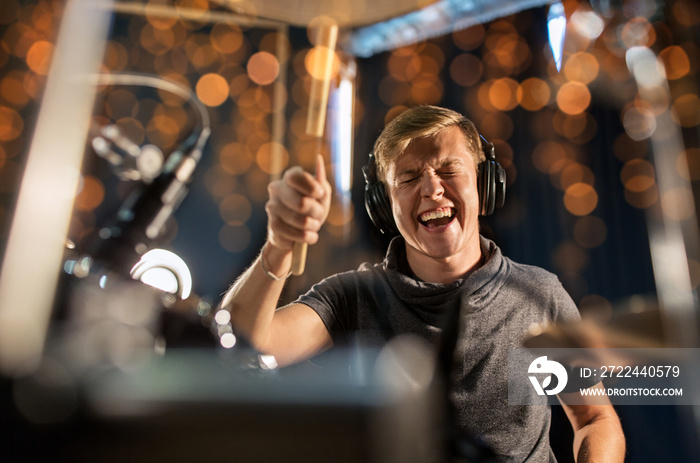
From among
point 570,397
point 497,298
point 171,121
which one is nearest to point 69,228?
point 171,121

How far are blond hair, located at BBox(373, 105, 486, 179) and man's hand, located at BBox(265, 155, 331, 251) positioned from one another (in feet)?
0.78

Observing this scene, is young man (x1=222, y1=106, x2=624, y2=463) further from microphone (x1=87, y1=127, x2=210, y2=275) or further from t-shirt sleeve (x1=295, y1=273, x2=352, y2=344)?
microphone (x1=87, y1=127, x2=210, y2=275)

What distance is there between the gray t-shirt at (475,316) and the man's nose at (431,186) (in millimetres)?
97

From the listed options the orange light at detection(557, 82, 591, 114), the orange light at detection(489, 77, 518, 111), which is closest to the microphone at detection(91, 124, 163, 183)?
the orange light at detection(489, 77, 518, 111)

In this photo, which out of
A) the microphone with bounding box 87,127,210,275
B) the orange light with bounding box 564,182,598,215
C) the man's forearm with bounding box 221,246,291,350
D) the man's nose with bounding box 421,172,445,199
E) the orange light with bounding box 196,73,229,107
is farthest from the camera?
the orange light with bounding box 196,73,229,107

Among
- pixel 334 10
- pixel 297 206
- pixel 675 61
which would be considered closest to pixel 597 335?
pixel 297 206

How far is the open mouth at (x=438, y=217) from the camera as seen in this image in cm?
71

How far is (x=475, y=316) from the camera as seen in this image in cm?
67

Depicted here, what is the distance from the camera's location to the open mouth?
706 mm

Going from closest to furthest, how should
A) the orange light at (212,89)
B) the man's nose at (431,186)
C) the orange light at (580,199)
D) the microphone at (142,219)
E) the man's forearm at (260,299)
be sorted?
the microphone at (142,219) < the man's forearm at (260,299) < the man's nose at (431,186) < the orange light at (580,199) < the orange light at (212,89)

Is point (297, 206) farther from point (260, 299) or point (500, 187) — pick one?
point (500, 187)

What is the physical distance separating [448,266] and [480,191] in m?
0.14

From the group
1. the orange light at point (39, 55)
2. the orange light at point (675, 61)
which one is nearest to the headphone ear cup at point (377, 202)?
the orange light at point (39, 55)

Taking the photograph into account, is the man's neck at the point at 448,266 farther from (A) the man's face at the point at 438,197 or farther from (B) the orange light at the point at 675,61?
(B) the orange light at the point at 675,61
